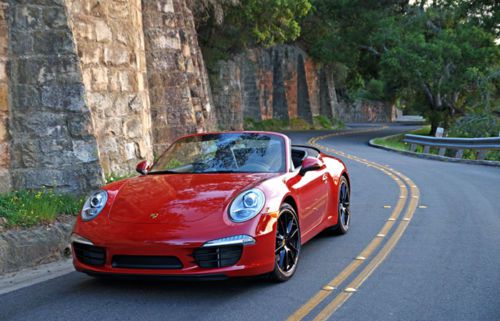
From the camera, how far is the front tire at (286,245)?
5.92 meters

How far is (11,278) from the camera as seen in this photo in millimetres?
6508

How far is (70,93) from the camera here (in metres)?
8.80

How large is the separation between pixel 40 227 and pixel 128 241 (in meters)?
2.31

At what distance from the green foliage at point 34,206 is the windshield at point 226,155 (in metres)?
1.49

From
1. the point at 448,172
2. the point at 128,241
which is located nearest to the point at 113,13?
the point at 128,241

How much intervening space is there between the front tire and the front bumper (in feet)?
1.06

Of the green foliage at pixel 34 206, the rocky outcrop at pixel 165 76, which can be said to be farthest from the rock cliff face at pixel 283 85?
the green foliage at pixel 34 206

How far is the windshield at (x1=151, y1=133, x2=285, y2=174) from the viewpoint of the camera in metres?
6.82

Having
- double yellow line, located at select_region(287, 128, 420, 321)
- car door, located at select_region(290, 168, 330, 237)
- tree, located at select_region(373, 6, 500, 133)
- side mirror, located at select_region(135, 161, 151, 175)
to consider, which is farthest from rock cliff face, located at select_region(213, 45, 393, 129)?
side mirror, located at select_region(135, 161, 151, 175)

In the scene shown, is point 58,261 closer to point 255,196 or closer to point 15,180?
point 15,180

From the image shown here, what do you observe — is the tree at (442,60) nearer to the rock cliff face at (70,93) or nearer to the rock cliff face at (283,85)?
A: the rock cliff face at (283,85)

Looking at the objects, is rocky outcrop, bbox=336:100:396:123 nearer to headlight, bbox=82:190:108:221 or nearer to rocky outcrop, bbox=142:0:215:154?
rocky outcrop, bbox=142:0:215:154

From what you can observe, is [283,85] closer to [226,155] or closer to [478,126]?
[478,126]

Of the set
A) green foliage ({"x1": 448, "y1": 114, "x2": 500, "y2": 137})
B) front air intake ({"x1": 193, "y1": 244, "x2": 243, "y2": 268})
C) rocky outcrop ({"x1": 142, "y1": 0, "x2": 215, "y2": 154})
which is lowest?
green foliage ({"x1": 448, "y1": 114, "x2": 500, "y2": 137})
